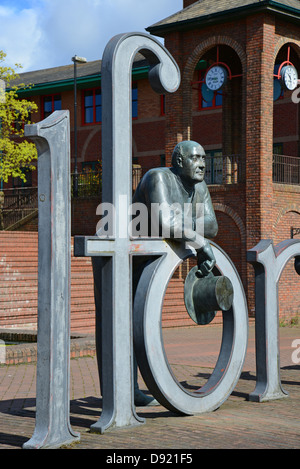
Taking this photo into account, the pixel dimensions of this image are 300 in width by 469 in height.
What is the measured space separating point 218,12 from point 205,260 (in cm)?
1726

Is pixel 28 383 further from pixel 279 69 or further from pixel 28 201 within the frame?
pixel 28 201

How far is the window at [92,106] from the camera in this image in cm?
3775

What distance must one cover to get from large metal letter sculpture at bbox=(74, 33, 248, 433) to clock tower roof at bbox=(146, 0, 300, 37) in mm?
16166

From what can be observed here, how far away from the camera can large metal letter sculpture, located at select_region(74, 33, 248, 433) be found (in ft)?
20.6

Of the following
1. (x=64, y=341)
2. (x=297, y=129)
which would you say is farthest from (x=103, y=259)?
(x=297, y=129)

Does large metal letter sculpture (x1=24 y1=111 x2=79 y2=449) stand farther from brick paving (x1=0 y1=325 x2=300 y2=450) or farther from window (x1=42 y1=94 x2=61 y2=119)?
window (x1=42 y1=94 x2=61 y2=119)

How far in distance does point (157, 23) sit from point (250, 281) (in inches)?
361

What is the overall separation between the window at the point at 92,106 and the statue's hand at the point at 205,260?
103ft

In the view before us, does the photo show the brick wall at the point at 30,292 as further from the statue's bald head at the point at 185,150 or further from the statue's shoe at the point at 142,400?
the statue's bald head at the point at 185,150

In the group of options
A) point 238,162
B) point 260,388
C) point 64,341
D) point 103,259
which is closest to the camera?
point 64,341

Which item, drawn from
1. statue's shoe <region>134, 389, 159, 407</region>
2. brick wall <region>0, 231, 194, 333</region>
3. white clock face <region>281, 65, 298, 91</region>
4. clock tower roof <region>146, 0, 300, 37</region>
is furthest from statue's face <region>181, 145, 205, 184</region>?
white clock face <region>281, 65, 298, 91</region>

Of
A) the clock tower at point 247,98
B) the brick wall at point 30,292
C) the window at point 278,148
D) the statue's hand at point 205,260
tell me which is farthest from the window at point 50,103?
the statue's hand at point 205,260

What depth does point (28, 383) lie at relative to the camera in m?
9.58

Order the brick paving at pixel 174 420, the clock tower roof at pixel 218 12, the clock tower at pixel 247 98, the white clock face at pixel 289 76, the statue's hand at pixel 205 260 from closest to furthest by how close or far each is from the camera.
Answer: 1. the brick paving at pixel 174 420
2. the statue's hand at pixel 205 260
3. the clock tower roof at pixel 218 12
4. the clock tower at pixel 247 98
5. the white clock face at pixel 289 76
